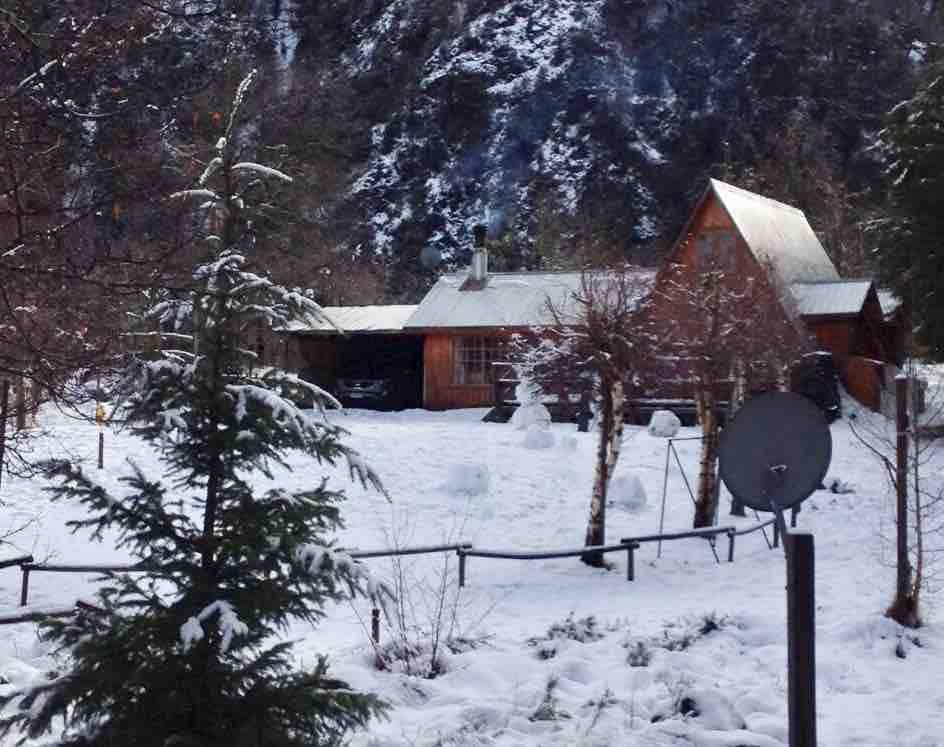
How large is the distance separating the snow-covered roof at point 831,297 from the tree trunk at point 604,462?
13882mm

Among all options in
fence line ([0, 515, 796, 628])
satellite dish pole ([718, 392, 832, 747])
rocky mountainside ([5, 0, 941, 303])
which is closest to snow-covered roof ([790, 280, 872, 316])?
fence line ([0, 515, 796, 628])

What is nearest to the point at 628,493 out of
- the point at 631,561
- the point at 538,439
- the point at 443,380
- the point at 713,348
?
the point at 713,348

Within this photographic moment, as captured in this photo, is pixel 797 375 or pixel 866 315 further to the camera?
pixel 866 315

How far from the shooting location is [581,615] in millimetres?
11562

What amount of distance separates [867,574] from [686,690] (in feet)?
20.0

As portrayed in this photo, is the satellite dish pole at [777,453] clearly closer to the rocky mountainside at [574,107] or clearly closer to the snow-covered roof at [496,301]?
the snow-covered roof at [496,301]

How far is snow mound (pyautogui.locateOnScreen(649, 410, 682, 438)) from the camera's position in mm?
24109

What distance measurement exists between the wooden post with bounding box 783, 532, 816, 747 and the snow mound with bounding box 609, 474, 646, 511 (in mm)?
13224

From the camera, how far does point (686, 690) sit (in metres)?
7.87

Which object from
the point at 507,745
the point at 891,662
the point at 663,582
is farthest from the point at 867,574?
the point at 507,745

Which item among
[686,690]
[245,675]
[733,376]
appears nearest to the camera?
[245,675]

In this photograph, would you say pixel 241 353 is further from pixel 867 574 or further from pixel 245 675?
pixel 867 574

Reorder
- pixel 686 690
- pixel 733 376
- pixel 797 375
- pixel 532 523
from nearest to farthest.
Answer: pixel 686 690, pixel 733 376, pixel 532 523, pixel 797 375

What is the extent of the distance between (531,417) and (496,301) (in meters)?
7.06
